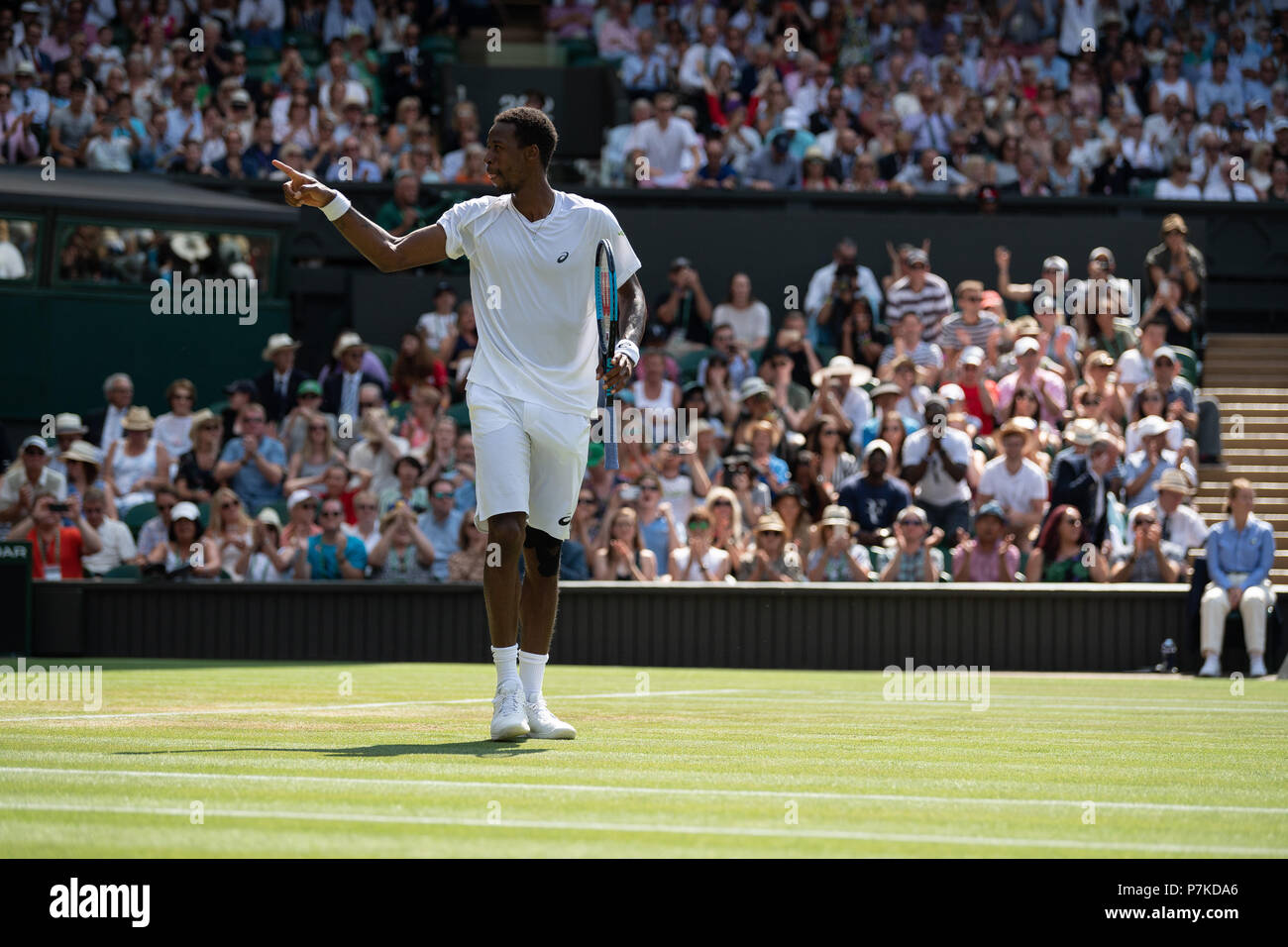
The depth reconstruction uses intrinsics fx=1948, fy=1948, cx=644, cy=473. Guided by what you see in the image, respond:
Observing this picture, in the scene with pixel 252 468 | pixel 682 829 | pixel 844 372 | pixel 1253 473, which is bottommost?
pixel 682 829

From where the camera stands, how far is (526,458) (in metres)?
7.39

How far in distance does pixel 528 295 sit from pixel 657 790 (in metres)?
2.53

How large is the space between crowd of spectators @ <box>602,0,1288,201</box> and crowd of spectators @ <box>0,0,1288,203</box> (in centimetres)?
3

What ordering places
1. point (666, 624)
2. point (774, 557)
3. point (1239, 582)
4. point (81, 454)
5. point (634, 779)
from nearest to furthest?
1. point (634, 779)
2. point (1239, 582)
3. point (666, 624)
4. point (774, 557)
5. point (81, 454)

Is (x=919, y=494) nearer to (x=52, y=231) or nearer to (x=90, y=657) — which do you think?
(x=90, y=657)

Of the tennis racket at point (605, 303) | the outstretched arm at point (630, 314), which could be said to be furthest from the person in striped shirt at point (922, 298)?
the tennis racket at point (605, 303)

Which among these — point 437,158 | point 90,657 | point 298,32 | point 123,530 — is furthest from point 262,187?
point 90,657

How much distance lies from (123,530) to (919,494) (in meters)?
6.77

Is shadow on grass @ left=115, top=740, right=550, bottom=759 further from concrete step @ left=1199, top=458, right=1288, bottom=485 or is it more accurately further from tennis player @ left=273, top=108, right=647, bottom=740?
concrete step @ left=1199, top=458, right=1288, bottom=485

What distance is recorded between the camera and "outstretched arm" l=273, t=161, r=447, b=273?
7348 millimetres

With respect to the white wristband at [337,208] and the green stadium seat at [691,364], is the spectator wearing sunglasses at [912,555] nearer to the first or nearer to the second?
the green stadium seat at [691,364]

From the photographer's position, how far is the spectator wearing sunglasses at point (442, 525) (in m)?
16.1

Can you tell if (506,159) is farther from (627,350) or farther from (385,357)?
(385,357)

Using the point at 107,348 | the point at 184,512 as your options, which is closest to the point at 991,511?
the point at 184,512
